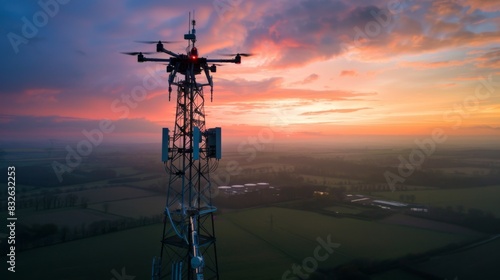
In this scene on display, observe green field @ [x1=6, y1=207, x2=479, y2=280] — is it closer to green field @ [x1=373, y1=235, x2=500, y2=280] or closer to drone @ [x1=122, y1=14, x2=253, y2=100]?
green field @ [x1=373, y1=235, x2=500, y2=280]

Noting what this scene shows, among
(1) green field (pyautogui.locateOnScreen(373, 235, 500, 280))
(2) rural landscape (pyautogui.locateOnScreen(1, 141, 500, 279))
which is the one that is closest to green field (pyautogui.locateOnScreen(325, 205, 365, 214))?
(2) rural landscape (pyautogui.locateOnScreen(1, 141, 500, 279))

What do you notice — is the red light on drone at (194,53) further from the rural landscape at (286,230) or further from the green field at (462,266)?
the green field at (462,266)

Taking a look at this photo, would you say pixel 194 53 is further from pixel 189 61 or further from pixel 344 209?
pixel 344 209

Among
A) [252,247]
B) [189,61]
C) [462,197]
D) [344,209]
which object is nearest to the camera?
[189,61]

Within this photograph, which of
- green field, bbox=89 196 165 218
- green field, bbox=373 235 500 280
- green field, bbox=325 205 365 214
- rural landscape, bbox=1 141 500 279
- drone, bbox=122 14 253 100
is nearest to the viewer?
drone, bbox=122 14 253 100

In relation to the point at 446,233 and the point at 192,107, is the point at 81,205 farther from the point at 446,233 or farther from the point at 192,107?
the point at 446,233

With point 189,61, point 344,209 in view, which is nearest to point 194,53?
point 189,61
